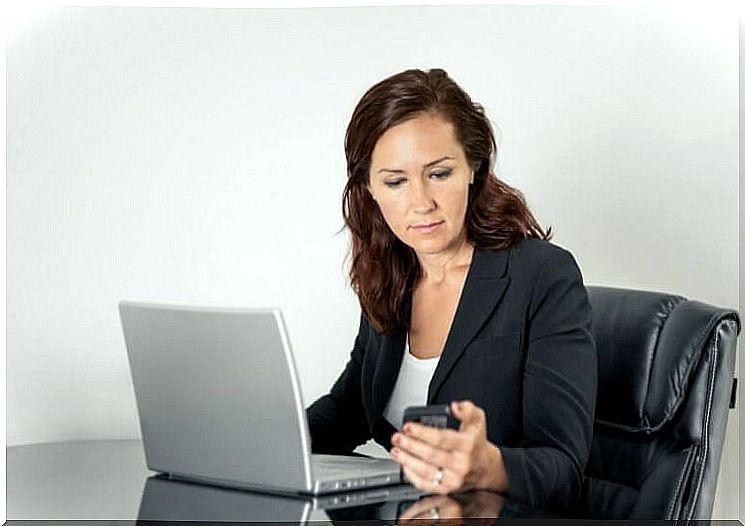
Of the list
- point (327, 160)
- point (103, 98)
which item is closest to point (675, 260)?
point (327, 160)

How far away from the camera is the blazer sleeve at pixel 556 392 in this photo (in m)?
1.95

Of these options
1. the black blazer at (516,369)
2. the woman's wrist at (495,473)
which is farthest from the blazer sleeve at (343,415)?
the woman's wrist at (495,473)

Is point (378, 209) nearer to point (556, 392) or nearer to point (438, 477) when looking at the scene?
point (556, 392)

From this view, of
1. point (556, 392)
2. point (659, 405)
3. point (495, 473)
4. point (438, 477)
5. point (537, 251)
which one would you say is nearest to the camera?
point (438, 477)

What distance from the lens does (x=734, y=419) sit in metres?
3.53

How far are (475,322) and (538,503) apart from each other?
A: 18.0 inches

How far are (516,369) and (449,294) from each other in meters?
0.26

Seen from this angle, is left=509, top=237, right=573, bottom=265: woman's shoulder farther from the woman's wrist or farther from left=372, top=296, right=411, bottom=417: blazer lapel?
the woman's wrist

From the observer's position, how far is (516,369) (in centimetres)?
226

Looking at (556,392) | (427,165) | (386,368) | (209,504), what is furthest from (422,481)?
(427,165)

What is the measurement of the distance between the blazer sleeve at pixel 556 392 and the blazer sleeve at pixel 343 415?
416 mm

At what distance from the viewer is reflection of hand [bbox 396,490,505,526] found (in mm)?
1594

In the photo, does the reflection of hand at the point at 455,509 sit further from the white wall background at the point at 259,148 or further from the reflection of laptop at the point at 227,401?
the white wall background at the point at 259,148

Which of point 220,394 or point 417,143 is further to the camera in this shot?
point 417,143
